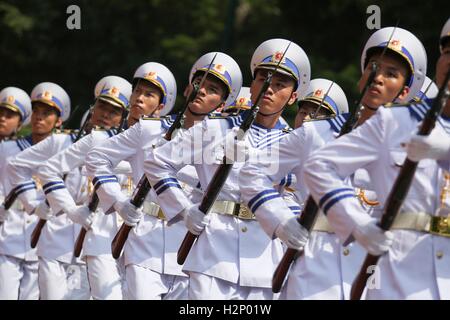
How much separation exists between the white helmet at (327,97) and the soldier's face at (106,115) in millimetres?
2894

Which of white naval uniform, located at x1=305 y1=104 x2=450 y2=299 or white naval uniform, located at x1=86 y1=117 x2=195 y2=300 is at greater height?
white naval uniform, located at x1=305 y1=104 x2=450 y2=299

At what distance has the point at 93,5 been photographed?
993 inches

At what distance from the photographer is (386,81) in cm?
653

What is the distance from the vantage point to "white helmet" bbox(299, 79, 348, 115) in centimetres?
934

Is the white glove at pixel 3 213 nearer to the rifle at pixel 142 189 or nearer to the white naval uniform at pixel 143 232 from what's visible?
the white naval uniform at pixel 143 232

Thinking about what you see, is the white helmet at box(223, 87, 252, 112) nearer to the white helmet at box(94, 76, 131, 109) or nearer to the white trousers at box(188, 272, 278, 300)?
the white helmet at box(94, 76, 131, 109)

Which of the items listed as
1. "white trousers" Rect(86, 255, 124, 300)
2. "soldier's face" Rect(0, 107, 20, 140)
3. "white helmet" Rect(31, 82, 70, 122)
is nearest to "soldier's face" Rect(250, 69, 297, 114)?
"white trousers" Rect(86, 255, 124, 300)

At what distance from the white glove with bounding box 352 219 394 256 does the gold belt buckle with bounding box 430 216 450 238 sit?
0.22m

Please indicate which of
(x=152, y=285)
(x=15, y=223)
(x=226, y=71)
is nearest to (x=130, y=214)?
(x=152, y=285)

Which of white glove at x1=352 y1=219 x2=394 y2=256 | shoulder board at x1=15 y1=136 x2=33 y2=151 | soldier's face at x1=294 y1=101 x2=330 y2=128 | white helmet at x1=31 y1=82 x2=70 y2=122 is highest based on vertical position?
soldier's face at x1=294 y1=101 x2=330 y2=128

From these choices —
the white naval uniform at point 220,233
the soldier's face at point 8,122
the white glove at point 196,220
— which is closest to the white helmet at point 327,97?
the white naval uniform at point 220,233

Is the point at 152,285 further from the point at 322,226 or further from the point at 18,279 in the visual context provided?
the point at 18,279

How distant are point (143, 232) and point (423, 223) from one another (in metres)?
3.76

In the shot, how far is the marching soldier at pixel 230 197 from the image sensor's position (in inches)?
300
